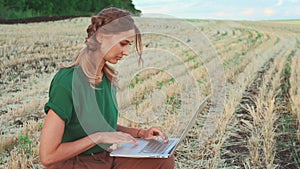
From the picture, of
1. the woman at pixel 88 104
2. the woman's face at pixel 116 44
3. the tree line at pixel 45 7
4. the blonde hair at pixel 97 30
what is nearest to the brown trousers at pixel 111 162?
the woman at pixel 88 104

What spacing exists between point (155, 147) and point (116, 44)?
0.65m

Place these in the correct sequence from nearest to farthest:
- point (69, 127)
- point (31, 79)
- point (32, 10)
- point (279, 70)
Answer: point (69, 127) → point (31, 79) → point (279, 70) → point (32, 10)

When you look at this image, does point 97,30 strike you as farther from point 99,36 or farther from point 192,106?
point 192,106

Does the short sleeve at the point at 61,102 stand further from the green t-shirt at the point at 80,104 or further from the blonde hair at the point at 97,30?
the blonde hair at the point at 97,30

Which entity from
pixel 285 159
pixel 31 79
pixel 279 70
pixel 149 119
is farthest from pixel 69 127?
pixel 279 70

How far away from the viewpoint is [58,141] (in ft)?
7.80

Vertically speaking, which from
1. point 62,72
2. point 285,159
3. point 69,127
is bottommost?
point 285,159

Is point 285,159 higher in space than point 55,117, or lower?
lower

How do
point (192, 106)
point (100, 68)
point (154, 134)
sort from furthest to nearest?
point (192, 106) → point (154, 134) → point (100, 68)

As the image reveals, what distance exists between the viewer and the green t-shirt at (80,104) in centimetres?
239

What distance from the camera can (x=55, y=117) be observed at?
2348 millimetres

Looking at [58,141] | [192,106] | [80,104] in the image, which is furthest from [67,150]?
[192,106]

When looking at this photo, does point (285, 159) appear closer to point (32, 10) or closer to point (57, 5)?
point (32, 10)

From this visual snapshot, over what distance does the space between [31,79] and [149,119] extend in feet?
11.5
